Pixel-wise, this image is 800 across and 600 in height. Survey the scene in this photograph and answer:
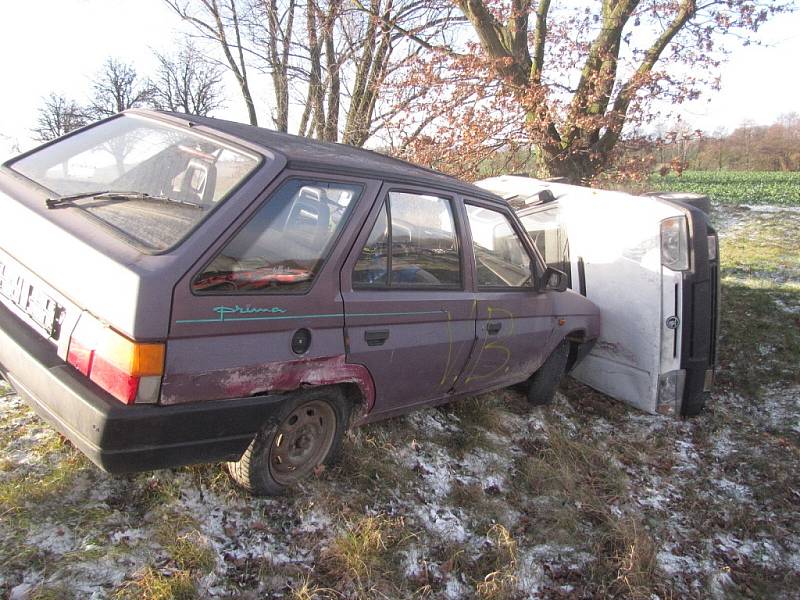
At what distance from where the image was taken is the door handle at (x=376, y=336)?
3.02 meters

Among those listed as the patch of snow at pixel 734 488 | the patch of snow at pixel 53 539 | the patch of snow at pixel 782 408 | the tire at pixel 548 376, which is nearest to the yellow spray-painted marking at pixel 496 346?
the tire at pixel 548 376

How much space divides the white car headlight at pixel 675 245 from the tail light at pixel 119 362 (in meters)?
4.26

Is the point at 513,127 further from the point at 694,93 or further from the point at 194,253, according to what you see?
the point at 194,253

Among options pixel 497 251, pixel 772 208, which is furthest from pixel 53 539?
pixel 772 208

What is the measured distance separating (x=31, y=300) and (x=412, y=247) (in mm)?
1849

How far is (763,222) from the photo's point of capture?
17.1m

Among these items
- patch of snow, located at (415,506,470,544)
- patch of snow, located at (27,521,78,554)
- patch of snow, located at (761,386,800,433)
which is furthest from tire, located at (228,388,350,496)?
patch of snow, located at (761,386,800,433)

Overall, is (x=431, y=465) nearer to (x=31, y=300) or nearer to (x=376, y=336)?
(x=376, y=336)

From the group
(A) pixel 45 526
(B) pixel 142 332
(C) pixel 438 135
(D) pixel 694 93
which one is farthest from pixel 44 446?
(D) pixel 694 93

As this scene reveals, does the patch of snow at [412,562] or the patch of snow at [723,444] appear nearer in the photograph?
the patch of snow at [412,562]

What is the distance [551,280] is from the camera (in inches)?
167

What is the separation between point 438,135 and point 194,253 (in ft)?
27.2

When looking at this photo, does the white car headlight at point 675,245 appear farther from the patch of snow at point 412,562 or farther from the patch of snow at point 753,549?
the patch of snow at point 412,562

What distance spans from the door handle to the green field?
19.2 metres
